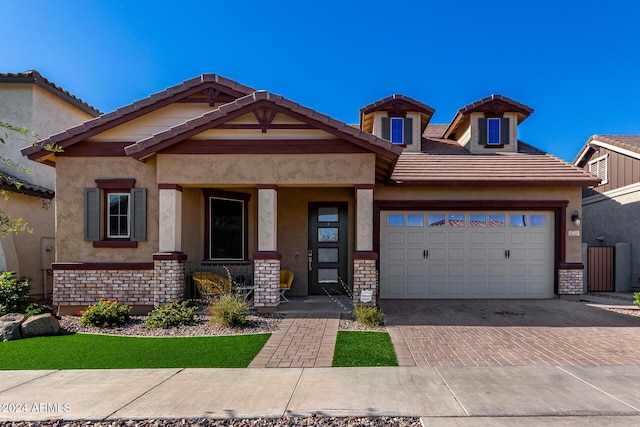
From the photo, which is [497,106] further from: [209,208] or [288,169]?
[209,208]

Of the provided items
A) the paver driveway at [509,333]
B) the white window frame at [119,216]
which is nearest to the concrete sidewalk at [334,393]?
the paver driveway at [509,333]

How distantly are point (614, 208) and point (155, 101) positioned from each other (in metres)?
16.9

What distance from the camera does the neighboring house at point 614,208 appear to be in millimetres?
13891

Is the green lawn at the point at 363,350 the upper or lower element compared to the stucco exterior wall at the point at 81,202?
lower

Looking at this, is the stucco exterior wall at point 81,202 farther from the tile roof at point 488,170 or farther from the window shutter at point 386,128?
the window shutter at point 386,128

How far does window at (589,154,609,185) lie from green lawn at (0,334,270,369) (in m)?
16.1

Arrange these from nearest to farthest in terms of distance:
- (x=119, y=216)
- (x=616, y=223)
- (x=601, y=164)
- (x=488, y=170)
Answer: (x=119, y=216), (x=488, y=170), (x=616, y=223), (x=601, y=164)

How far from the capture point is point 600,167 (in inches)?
665

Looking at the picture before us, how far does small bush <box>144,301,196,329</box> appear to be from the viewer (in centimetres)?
816

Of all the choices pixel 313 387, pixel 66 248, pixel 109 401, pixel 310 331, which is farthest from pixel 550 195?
pixel 66 248

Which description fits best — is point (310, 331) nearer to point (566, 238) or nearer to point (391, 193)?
point (391, 193)

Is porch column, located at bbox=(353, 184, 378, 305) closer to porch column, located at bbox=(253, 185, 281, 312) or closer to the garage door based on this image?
porch column, located at bbox=(253, 185, 281, 312)

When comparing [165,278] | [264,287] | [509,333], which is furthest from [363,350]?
[165,278]

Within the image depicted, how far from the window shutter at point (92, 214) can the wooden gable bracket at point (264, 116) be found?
14.5 ft
